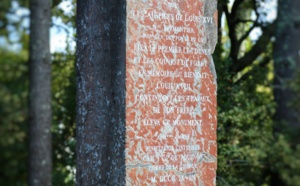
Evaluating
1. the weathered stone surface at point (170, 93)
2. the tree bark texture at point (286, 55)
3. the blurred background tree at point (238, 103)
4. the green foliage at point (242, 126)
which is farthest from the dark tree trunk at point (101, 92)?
the tree bark texture at point (286, 55)

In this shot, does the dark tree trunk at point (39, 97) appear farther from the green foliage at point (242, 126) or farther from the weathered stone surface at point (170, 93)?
the weathered stone surface at point (170, 93)

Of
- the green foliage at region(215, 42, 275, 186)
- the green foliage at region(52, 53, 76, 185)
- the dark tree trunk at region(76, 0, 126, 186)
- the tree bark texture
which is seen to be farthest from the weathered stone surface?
the green foliage at region(52, 53, 76, 185)

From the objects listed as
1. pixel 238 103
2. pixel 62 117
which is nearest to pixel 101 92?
pixel 238 103

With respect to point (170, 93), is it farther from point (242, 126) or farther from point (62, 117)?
point (62, 117)

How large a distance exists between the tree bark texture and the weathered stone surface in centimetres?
371

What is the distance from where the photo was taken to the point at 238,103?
31.3 feet

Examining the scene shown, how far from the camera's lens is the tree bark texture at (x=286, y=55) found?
971 cm

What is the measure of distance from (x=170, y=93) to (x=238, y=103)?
378cm

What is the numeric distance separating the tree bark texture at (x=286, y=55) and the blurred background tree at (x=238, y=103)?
16 millimetres

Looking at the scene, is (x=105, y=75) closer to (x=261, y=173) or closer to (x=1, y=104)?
(x=1, y=104)

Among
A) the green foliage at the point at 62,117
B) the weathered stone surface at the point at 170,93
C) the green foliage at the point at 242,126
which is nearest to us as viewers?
the weathered stone surface at the point at 170,93

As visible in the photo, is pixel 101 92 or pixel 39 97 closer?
pixel 101 92

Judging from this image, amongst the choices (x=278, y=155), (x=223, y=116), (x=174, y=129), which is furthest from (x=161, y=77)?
(x=278, y=155)

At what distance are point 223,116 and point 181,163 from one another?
3100mm
